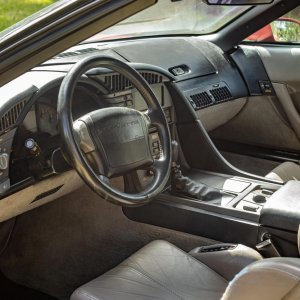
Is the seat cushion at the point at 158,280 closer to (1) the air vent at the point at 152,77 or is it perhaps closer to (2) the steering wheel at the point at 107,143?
(2) the steering wheel at the point at 107,143

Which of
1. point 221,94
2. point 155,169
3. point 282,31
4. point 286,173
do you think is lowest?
point 286,173

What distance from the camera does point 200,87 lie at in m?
2.91

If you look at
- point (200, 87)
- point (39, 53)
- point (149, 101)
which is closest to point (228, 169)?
point (200, 87)

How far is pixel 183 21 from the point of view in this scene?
325 centimetres

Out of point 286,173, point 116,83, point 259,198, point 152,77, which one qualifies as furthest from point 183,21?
point 259,198

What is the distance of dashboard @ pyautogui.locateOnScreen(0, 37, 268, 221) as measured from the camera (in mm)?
1815

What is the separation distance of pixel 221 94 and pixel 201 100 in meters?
0.20

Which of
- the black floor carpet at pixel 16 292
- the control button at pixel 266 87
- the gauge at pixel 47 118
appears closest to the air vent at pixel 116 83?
the gauge at pixel 47 118

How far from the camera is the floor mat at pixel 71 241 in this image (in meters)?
2.41

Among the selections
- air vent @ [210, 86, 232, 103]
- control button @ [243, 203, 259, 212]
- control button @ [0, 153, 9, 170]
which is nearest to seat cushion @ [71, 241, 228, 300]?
control button @ [243, 203, 259, 212]

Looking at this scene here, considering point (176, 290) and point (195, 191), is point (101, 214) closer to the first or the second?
point (195, 191)

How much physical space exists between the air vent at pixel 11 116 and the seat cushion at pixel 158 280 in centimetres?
51

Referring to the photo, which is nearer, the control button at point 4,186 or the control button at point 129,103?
the control button at point 4,186

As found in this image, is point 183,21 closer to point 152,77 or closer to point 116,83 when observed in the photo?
point 152,77
